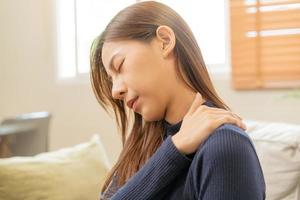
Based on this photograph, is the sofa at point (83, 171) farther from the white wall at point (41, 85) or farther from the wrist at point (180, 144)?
the white wall at point (41, 85)

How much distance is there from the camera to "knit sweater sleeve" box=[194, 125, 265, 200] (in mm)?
729

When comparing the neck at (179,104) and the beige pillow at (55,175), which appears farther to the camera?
→ the beige pillow at (55,175)

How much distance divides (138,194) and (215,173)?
0.63ft

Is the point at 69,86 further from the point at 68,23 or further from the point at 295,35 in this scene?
the point at 295,35

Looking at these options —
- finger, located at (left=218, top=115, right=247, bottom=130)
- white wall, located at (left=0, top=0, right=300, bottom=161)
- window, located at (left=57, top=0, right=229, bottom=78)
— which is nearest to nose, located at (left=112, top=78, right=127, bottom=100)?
finger, located at (left=218, top=115, right=247, bottom=130)

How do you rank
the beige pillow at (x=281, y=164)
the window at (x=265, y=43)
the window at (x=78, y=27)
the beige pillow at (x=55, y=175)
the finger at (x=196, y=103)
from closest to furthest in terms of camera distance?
the finger at (x=196, y=103) → the beige pillow at (x=55, y=175) → the beige pillow at (x=281, y=164) → the window at (x=265, y=43) → the window at (x=78, y=27)

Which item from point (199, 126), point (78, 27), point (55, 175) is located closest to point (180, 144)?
point (199, 126)

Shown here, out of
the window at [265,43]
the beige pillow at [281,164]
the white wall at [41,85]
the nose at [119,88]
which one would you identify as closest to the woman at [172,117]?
the nose at [119,88]

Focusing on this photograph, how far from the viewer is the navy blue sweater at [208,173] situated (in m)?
0.73

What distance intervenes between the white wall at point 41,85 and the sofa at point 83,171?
1.01 metres

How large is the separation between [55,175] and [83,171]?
6.2 inches

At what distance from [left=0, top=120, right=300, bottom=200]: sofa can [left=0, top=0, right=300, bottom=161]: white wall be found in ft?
3.30

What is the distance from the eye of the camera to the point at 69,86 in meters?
3.00

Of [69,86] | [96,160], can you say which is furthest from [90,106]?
[96,160]
